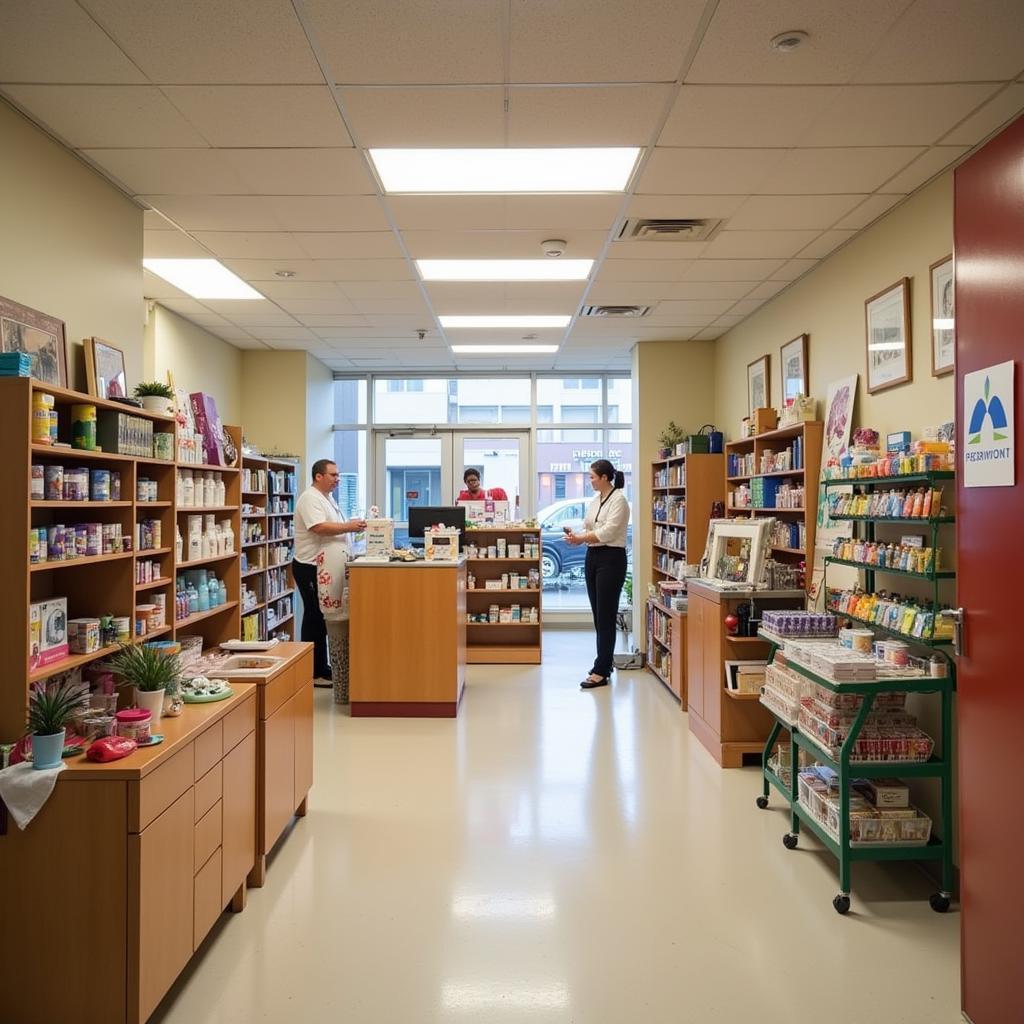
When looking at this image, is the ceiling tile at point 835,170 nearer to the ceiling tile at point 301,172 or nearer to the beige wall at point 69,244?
the ceiling tile at point 301,172

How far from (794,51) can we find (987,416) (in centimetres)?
157

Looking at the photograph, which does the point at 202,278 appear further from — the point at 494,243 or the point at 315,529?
the point at 494,243

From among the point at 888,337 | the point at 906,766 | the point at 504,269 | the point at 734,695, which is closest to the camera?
the point at 906,766

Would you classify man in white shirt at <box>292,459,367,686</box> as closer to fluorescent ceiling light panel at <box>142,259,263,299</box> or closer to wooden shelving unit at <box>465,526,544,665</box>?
fluorescent ceiling light panel at <box>142,259,263,299</box>

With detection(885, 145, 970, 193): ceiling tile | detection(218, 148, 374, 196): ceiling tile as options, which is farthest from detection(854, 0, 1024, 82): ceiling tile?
detection(218, 148, 374, 196): ceiling tile

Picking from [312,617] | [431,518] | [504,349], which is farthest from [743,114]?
[504,349]

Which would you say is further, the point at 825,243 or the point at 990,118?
the point at 825,243

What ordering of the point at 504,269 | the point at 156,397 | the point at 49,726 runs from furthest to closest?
the point at 504,269
the point at 156,397
the point at 49,726

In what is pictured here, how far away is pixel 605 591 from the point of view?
6875 mm

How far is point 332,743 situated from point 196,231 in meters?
3.52

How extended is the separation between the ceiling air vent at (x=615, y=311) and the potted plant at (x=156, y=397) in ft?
12.9

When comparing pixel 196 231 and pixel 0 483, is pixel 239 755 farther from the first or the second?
pixel 196 231

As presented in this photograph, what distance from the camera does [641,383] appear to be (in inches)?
322

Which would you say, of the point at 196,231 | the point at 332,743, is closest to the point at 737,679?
the point at 332,743
